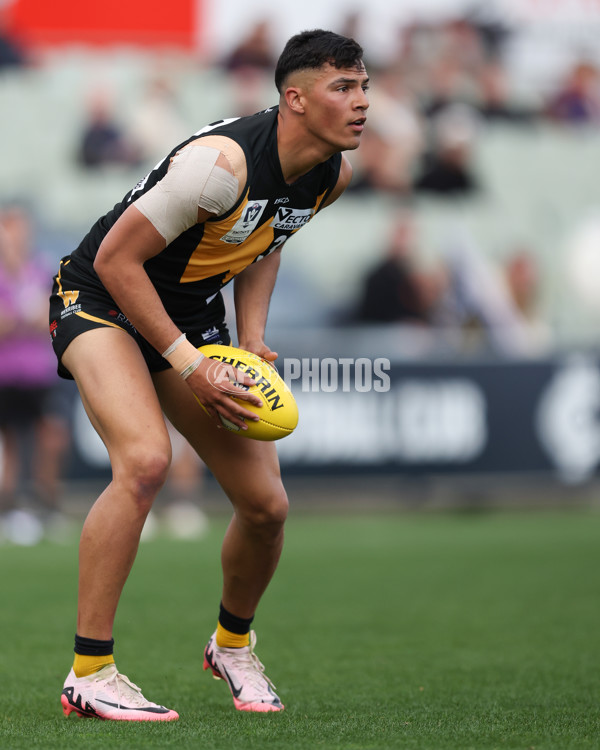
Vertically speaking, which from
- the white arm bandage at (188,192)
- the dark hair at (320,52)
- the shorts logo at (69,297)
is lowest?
the shorts logo at (69,297)

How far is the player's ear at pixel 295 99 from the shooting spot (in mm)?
3744

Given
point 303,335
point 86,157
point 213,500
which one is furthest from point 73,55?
point 213,500

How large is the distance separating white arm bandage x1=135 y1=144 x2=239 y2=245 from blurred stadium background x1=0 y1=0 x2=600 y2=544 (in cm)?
831

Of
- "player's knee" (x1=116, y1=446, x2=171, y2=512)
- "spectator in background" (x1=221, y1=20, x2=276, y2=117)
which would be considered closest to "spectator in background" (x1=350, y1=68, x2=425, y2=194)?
"spectator in background" (x1=221, y1=20, x2=276, y2=117)

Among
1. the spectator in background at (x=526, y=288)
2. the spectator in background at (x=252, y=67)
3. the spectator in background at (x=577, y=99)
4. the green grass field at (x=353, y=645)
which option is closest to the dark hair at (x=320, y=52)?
the green grass field at (x=353, y=645)

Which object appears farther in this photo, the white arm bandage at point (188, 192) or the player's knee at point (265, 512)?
the player's knee at point (265, 512)

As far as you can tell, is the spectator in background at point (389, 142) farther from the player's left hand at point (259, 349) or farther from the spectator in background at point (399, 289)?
the player's left hand at point (259, 349)

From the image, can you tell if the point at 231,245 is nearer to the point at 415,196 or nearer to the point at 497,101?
the point at 415,196

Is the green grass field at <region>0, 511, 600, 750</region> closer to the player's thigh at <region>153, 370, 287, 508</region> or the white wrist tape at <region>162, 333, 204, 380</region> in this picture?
the player's thigh at <region>153, 370, 287, 508</region>

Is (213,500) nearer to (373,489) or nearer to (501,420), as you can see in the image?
(373,489)

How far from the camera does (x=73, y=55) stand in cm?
1652

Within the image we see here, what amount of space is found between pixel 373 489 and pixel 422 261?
13.3 feet

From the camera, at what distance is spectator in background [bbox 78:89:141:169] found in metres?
15.5

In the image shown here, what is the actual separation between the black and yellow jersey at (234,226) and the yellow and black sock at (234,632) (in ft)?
3.47
